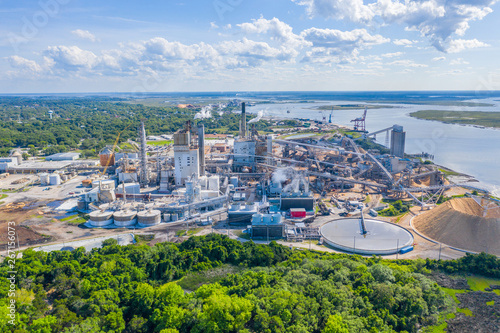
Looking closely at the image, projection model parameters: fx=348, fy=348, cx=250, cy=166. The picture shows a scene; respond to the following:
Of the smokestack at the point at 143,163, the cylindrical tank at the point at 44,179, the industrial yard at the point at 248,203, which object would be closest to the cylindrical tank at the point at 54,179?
the industrial yard at the point at 248,203

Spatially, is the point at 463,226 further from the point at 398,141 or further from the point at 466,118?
the point at 466,118

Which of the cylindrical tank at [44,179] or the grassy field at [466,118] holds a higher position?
the grassy field at [466,118]

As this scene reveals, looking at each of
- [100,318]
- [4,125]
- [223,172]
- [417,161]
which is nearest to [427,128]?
[417,161]

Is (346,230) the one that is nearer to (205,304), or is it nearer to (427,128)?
(205,304)

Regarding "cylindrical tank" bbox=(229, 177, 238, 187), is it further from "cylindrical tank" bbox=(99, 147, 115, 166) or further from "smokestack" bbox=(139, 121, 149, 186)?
"cylindrical tank" bbox=(99, 147, 115, 166)

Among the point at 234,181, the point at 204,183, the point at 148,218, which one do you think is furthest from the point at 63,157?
the point at 148,218

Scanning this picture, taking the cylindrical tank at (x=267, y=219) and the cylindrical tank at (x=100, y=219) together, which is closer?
the cylindrical tank at (x=267, y=219)

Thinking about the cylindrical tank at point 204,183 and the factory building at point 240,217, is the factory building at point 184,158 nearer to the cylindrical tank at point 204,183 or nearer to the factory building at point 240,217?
the cylindrical tank at point 204,183
